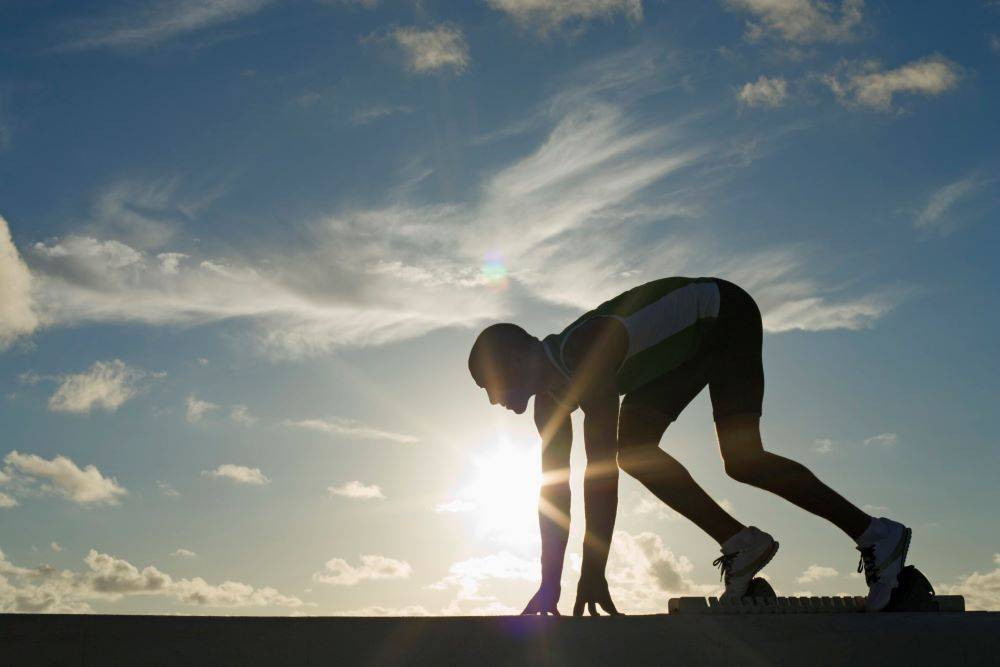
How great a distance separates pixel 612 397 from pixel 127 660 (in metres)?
3.06

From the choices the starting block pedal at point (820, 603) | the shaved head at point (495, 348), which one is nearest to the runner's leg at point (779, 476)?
the starting block pedal at point (820, 603)

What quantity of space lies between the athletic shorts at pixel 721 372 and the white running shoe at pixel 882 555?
111 cm

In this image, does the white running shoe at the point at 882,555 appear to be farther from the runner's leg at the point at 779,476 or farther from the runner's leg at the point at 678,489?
the runner's leg at the point at 678,489

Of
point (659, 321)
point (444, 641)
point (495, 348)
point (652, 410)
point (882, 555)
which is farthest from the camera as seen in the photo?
point (652, 410)

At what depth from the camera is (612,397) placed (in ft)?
19.4

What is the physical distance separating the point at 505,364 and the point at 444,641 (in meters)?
2.32

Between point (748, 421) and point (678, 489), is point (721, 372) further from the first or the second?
point (678, 489)

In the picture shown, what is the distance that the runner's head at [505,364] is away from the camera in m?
6.18

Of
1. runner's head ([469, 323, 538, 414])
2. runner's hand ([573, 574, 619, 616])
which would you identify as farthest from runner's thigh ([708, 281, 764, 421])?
runner's hand ([573, 574, 619, 616])

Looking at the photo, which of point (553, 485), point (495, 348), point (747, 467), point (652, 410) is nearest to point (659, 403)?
point (652, 410)

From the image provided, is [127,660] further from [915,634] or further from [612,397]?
[915,634]

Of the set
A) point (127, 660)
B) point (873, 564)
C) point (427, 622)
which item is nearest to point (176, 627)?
point (127, 660)

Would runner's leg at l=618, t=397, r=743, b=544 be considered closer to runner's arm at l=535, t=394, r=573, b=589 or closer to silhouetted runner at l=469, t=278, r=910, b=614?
silhouetted runner at l=469, t=278, r=910, b=614

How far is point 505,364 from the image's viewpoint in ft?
20.3
